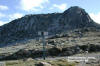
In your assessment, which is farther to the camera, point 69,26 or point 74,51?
point 69,26

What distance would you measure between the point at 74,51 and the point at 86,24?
382 feet

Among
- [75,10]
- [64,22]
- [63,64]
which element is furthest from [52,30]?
[63,64]

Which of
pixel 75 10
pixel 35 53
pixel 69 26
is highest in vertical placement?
pixel 75 10

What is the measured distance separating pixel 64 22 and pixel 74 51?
416ft

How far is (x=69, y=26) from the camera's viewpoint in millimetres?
187625

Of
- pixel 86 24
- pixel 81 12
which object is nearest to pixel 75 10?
pixel 81 12

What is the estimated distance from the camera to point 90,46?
71.2 metres

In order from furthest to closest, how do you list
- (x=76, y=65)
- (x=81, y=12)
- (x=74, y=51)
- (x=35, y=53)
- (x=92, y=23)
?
(x=81, y=12) → (x=92, y=23) → (x=35, y=53) → (x=74, y=51) → (x=76, y=65)

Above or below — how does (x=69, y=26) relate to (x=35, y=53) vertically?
above

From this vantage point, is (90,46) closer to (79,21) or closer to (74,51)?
(74,51)

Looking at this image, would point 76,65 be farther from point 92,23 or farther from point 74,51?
point 92,23

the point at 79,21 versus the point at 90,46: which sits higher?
the point at 79,21

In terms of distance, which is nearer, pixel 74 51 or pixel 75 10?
pixel 74 51

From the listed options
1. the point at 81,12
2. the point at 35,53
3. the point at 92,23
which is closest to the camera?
the point at 35,53
